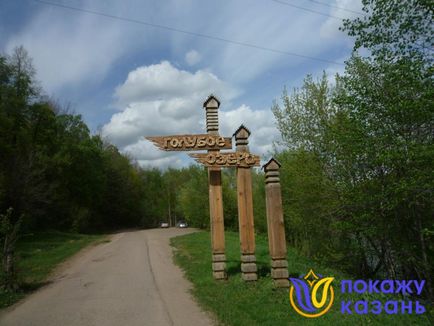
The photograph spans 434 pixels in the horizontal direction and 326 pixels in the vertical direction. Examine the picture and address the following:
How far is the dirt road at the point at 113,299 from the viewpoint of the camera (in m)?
7.28

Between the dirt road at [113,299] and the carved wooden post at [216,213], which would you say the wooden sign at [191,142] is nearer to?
the carved wooden post at [216,213]

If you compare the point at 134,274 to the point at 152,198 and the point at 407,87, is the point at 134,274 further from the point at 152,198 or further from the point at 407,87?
the point at 152,198

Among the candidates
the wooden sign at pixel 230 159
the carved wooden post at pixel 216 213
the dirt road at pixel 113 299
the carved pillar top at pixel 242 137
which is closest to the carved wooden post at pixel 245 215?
the carved pillar top at pixel 242 137

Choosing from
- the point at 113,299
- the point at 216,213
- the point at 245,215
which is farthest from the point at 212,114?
the point at 113,299

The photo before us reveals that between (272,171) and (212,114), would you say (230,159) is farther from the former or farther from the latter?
(212,114)

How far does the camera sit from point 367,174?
43.9 ft

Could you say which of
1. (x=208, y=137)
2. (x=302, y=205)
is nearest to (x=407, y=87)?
(x=208, y=137)

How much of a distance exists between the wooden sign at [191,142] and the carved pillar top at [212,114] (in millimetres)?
285

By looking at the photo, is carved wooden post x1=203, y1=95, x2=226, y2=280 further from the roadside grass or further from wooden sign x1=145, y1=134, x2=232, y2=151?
the roadside grass

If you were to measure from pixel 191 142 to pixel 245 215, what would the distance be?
2.42 metres

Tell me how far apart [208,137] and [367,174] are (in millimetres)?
6304

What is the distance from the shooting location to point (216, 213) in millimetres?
10539

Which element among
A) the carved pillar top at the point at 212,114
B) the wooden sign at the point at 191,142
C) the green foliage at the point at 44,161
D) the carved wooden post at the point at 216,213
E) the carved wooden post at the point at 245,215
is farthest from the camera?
the green foliage at the point at 44,161

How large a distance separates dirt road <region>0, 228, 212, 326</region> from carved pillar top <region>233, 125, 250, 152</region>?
399 centimetres
